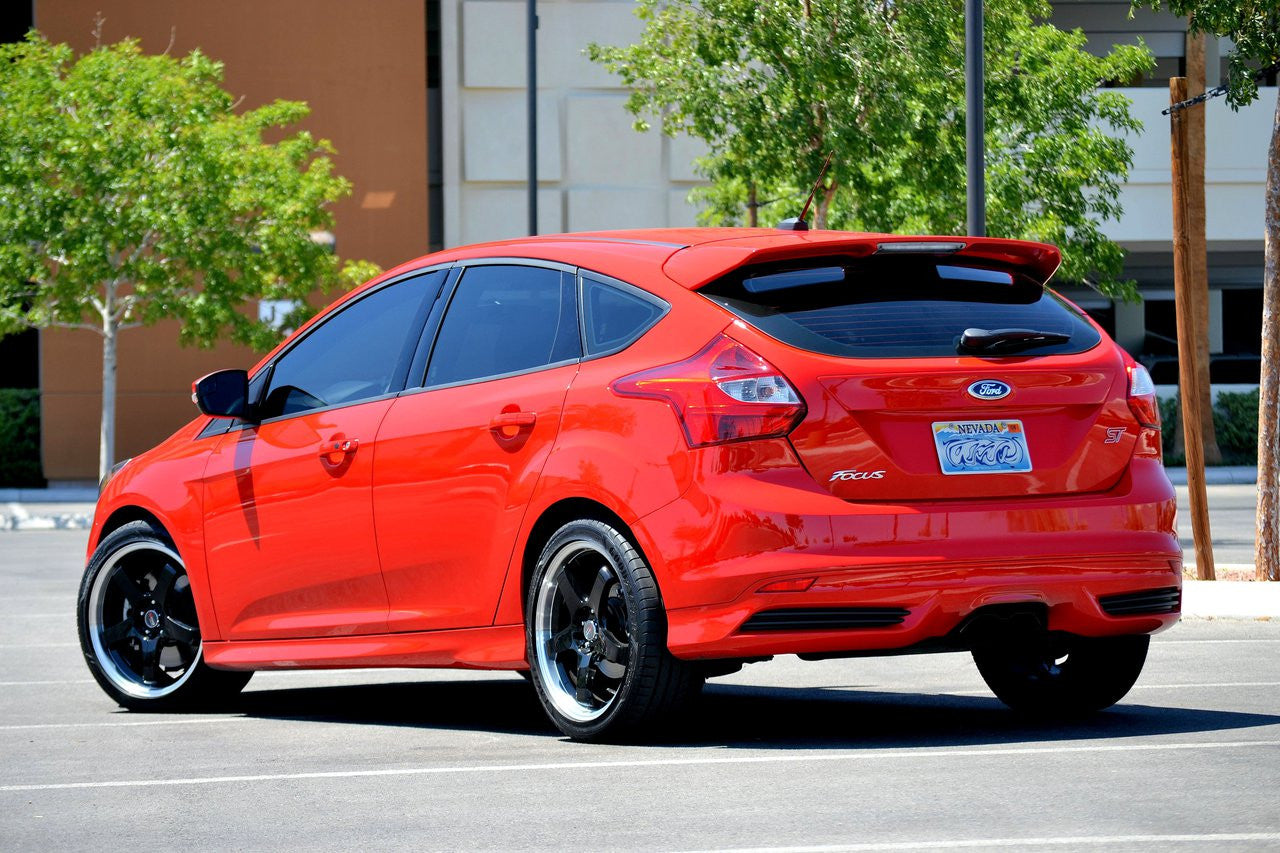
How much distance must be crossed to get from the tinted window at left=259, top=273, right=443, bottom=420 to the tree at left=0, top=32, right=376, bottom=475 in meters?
19.1

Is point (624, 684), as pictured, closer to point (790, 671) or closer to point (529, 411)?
point (529, 411)

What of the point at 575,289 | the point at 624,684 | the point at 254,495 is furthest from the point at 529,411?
the point at 254,495

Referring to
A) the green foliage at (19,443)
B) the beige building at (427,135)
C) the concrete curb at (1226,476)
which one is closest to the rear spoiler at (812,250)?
the concrete curb at (1226,476)

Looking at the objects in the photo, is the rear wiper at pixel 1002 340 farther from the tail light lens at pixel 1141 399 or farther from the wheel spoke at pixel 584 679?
the wheel spoke at pixel 584 679

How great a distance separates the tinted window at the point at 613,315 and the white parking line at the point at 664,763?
4.72 ft

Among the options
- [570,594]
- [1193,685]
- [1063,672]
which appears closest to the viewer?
[570,594]

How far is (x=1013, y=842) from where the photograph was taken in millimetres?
5219

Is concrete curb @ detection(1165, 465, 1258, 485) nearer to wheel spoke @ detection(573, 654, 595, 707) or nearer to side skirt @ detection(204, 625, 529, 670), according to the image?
side skirt @ detection(204, 625, 529, 670)

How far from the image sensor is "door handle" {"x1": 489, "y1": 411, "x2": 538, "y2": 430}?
7.26 metres

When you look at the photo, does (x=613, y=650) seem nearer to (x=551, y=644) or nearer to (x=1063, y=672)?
(x=551, y=644)

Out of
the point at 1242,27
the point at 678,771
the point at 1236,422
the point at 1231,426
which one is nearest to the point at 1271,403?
the point at 1242,27

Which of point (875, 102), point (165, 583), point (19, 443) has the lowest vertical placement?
point (19, 443)

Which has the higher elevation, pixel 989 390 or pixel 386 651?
pixel 989 390

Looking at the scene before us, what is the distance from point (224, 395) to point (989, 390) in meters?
3.30
